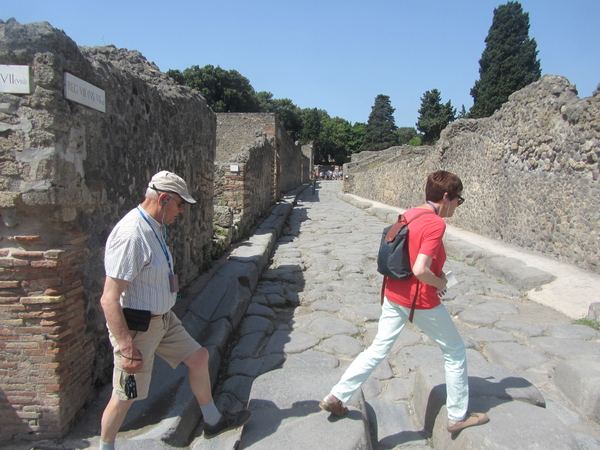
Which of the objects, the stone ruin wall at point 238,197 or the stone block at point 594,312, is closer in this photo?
the stone block at point 594,312

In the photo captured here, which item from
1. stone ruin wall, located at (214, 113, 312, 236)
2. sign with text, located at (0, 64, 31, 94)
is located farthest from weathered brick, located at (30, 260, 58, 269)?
stone ruin wall, located at (214, 113, 312, 236)

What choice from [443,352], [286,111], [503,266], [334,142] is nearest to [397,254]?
[443,352]

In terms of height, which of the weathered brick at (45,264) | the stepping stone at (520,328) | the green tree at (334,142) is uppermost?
the green tree at (334,142)

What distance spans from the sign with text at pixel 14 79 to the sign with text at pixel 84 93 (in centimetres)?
18

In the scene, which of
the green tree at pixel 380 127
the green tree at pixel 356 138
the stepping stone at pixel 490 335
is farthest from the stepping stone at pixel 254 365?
the green tree at pixel 356 138

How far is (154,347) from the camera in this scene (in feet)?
6.59

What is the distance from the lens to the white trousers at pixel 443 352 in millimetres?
2059

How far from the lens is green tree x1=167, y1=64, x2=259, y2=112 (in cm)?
3606

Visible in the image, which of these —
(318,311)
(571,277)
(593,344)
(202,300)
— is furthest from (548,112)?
(202,300)

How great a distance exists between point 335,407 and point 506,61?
128 feet

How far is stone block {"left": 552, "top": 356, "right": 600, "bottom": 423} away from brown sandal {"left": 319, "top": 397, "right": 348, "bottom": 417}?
1523 millimetres

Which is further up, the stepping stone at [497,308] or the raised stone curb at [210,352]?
the stepping stone at [497,308]

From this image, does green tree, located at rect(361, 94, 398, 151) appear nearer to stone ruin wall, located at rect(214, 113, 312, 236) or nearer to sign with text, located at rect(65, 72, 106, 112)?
stone ruin wall, located at rect(214, 113, 312, 236)

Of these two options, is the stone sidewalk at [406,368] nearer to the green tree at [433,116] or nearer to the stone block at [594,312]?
the stone block at [594,312]
